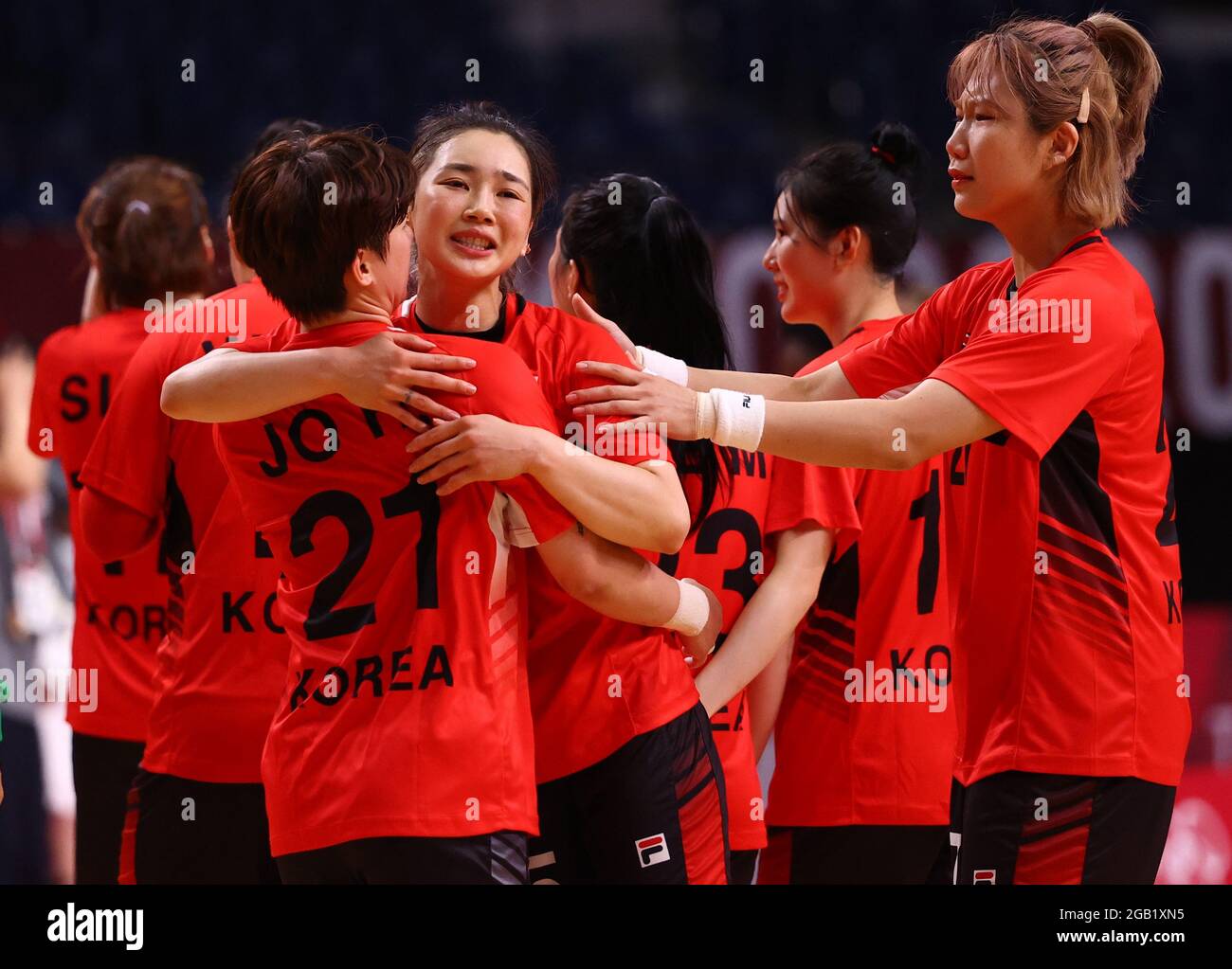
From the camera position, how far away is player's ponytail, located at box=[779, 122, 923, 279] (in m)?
3.40

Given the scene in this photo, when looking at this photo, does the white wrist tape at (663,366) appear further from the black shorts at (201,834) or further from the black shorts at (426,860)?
the black shorts at (201,834)

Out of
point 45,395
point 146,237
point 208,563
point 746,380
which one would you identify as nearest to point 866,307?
point 746,380

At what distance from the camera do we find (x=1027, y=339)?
2588 mm

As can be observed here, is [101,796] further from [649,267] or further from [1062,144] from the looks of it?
[1062,144]

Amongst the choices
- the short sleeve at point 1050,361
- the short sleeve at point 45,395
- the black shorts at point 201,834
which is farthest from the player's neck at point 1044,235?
the short sleeve at point 45,395

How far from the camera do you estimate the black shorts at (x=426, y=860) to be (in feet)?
7.13

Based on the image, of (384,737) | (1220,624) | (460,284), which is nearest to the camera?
(384,737)

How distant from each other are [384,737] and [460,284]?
77 centimetres

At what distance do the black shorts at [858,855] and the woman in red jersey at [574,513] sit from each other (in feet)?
1.89

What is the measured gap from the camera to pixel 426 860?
7.12 feet

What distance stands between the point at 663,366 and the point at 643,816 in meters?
0.86
